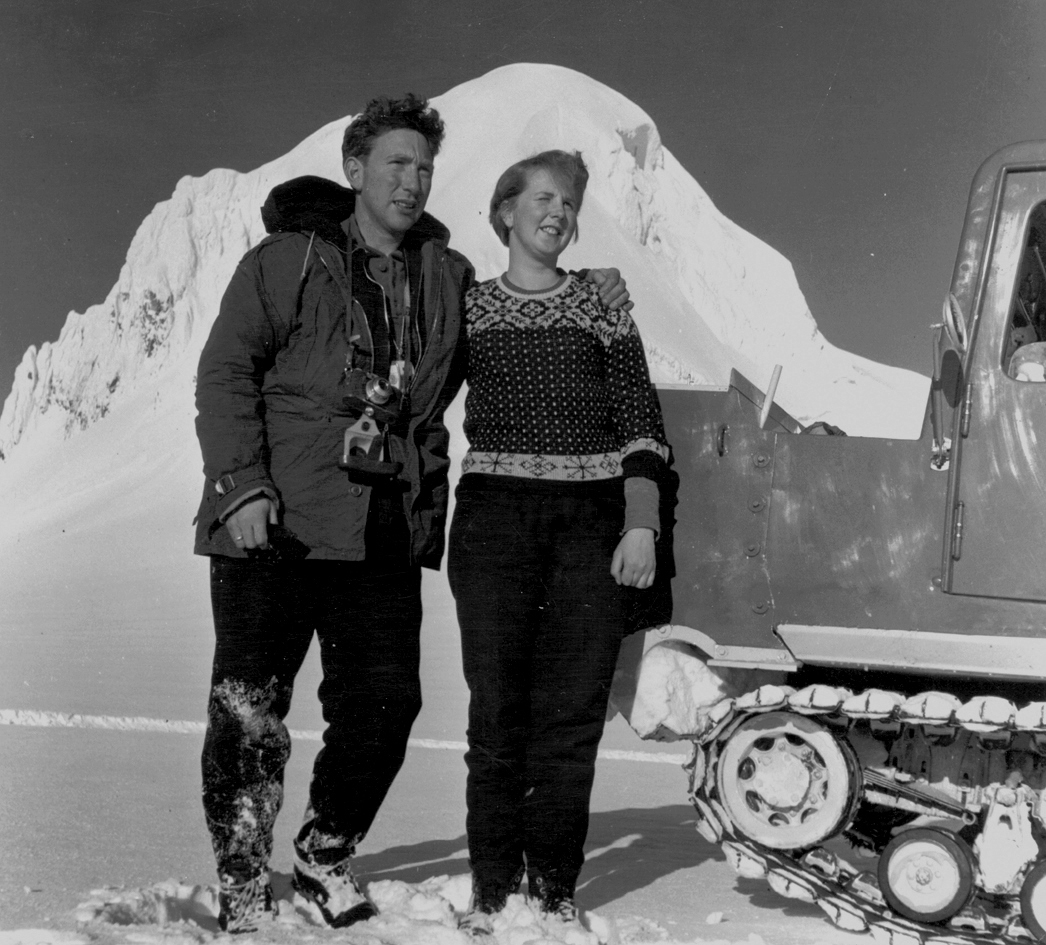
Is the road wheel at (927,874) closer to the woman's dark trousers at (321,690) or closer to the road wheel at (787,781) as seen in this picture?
the road wheel at (787,781)

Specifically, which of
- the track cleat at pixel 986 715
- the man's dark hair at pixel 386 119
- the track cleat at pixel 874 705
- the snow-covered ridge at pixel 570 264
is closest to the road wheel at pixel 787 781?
the track cleat at pixel 874 705

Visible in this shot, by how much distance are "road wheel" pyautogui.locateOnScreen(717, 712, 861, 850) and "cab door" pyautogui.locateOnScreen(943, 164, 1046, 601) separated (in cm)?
59

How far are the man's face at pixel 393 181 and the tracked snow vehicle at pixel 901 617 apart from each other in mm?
1010

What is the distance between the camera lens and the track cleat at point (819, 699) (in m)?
3.77

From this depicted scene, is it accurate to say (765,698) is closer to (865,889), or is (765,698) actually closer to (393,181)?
(865,889)

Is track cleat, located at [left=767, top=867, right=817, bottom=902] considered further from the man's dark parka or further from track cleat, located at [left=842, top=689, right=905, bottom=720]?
the man's dark parka

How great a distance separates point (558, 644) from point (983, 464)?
4.19 ft

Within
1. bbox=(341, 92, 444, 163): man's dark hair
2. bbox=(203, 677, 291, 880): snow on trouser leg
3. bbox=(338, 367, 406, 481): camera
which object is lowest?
bbox=(203, 677, 291, 880): snow on trouser leg

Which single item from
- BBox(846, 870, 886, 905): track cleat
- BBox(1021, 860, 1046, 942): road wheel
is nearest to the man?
BBox(846, 870, 886, 905): track cleat

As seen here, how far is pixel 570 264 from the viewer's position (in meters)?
58.3

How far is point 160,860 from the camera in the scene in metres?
4.69

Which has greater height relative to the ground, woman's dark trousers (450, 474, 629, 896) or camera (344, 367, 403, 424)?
camera (344, 367, 403, 424)

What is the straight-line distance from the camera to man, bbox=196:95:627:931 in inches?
147

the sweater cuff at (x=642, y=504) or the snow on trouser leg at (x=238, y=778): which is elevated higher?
the sweater cuff at (x=642, y=504)
